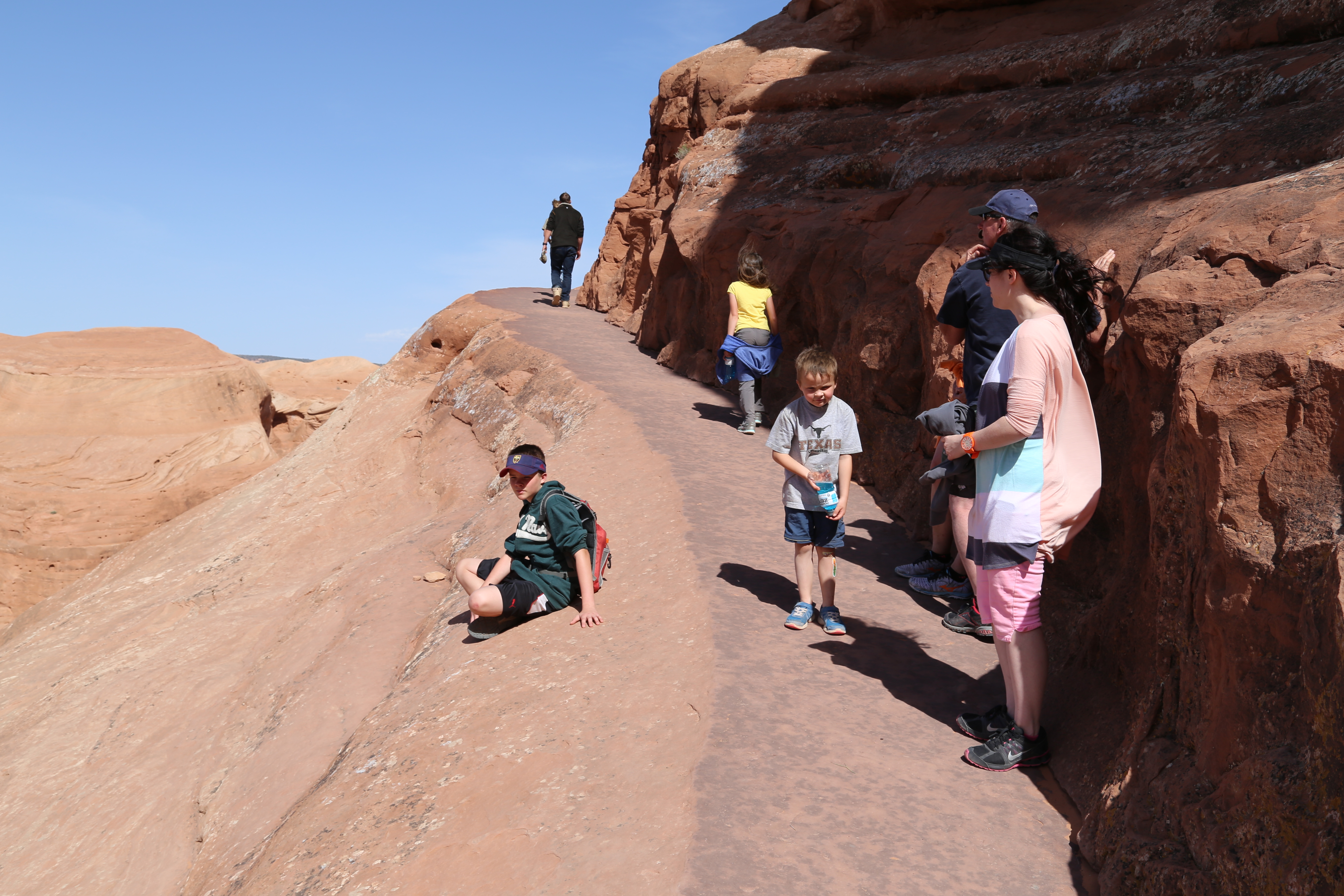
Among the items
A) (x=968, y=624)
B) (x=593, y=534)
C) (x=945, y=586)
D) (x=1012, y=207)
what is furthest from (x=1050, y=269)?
(x=593, y=534)

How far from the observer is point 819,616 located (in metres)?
4.36

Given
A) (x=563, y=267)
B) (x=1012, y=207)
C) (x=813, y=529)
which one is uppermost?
(x=563, y=267)

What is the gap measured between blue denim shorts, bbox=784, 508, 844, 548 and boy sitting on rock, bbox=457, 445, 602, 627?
1.05 m

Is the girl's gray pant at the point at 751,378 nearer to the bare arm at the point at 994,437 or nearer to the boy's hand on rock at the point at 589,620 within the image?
the boy's hand on rock at the point at 589,620

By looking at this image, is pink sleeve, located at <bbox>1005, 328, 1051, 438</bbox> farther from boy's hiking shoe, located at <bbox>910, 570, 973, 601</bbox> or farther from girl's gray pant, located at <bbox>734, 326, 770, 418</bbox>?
girl's gray pant, located at <bbox>734, 326, 770, 418</bbox>

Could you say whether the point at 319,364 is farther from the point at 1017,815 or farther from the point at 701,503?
the point at 1017,815

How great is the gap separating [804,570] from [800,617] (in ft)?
0.78

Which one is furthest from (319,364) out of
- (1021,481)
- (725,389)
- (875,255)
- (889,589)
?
(1021,481)

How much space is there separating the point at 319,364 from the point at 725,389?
694 inches

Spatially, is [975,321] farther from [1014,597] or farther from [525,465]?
[525,465]

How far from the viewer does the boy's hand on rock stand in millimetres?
4324

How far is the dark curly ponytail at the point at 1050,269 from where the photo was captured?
3178mm

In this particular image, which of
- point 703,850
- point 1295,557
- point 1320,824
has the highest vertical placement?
point 1295,557

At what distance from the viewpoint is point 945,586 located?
15.6 ft
